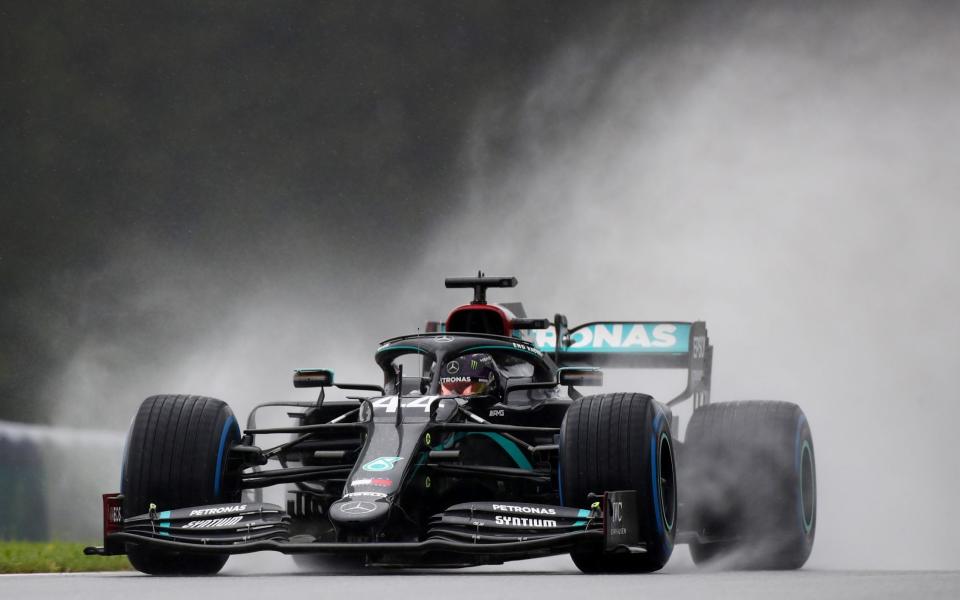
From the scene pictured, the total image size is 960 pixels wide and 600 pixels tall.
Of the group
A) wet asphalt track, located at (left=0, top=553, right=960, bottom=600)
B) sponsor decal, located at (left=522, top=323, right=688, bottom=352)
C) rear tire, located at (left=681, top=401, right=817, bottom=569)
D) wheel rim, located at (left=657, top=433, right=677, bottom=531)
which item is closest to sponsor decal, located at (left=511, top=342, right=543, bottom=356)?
rear tire, located at (left=681, top=401, right=817, bottom=569)

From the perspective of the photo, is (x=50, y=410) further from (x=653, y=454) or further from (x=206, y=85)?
(x=653, y=454)

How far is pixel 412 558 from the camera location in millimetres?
10055

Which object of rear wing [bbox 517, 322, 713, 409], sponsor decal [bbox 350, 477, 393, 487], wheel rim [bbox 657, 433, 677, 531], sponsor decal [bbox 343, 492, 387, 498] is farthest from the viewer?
rear wing [bbox 517, 322, 713, 409]

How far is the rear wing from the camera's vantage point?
50.5 feet

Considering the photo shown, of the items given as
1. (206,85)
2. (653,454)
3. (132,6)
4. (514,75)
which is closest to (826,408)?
(653,454)

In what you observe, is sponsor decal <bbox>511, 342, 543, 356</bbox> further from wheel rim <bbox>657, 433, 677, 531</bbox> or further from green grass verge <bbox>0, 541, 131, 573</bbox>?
green grass verge <bbox>0, 541, 131, 573</bbox>

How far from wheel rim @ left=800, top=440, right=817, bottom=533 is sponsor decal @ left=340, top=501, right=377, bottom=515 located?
494cm

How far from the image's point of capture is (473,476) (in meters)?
11.0

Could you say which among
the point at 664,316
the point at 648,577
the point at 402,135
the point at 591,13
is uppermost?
the point at 591,13

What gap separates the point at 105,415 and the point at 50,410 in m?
1.28

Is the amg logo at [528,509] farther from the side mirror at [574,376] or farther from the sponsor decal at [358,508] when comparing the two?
the side mirror at [574,376]

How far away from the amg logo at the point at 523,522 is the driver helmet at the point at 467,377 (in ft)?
8.54

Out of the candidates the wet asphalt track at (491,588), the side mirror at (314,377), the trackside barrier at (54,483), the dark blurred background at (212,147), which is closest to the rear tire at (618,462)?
the wet asphalt track at (491,588)

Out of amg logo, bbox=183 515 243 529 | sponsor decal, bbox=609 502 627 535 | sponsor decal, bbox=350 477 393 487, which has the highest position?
sponsor decal, bbox=350 477 393 487
